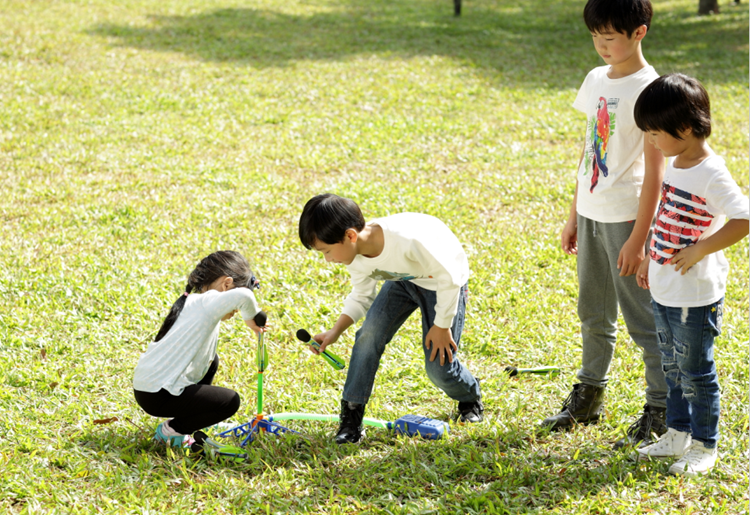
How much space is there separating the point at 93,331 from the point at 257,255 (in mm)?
1563

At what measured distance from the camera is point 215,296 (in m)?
3.13

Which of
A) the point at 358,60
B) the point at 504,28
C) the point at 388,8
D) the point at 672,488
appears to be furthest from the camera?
the point at 388,8

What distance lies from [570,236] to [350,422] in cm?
142

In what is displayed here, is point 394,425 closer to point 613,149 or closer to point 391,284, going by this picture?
point 391,284

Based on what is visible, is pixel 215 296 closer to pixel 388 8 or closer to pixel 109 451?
pixel 109 451

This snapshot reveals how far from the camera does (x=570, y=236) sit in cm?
355

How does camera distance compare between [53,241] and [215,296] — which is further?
[53,241]

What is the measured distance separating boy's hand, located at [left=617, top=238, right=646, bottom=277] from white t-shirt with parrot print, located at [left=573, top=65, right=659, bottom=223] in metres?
0.16

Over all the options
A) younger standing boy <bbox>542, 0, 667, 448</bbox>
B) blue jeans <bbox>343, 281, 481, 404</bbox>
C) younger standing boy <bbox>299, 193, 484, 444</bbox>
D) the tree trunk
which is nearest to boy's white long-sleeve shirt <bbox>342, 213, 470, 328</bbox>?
younger standing boy <bbox>299, 193, 484, 444</bbox>

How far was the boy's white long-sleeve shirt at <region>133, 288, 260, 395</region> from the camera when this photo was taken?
311cm

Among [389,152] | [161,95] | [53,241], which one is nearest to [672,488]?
[53,241]

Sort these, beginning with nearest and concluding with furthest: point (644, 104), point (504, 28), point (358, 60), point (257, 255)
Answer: point (644, 104)
point (257, 255)
point (358, 60)
point (504, 28)

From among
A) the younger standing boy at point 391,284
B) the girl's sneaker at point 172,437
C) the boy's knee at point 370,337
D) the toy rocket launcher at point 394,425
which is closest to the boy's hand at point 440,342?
the younger standing boy at point 391,284

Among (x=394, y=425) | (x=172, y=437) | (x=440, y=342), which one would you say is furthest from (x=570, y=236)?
(x=172, y=437)
